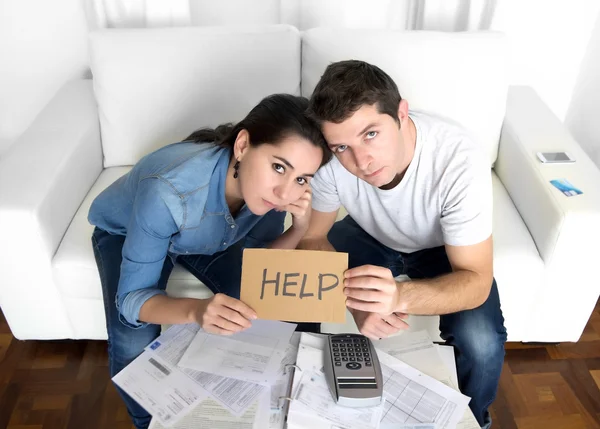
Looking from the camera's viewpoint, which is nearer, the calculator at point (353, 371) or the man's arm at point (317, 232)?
the calculator at point (353, 371)

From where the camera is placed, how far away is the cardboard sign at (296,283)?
42.2 inches

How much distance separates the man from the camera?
113cm

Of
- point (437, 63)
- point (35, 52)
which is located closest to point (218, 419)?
point (437, 63)

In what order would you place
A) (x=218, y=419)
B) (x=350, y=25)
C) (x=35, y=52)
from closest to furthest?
(x=218, y=419) < (x=350, y=25) < (x=35, y=52)

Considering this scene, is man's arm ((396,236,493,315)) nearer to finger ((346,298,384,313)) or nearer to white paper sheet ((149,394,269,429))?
finger ((346,298,384,313))

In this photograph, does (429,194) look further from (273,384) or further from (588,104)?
(588,104)

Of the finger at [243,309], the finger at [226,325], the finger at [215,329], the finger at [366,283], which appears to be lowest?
the finger at [215,329]

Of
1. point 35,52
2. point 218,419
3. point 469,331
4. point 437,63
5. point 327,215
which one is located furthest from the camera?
point 35,52

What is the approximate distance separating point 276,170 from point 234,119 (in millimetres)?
716

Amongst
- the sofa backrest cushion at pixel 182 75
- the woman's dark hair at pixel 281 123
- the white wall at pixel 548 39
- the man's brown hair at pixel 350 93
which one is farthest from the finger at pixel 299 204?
the white wall at pixel 548 39

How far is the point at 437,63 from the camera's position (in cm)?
173

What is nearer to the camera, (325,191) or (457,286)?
(457,286)

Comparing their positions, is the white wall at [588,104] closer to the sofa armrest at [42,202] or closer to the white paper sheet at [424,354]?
the white paper sheet at [424,354]

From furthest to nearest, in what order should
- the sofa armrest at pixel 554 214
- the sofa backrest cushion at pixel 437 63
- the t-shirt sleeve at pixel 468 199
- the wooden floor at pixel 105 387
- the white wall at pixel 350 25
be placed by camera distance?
the white wall at pixel 350 25, the sofa backrest cushion at pixel 437 63, the wooden floor at pixel 105 387, the sofa armrest at pixel 554 214, the t-shirt sleeve at pixel 468 199
